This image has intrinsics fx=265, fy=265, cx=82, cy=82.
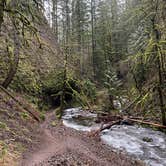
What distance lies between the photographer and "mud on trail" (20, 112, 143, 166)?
9.55 meters

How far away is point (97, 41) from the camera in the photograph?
42.5 meters

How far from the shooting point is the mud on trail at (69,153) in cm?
955

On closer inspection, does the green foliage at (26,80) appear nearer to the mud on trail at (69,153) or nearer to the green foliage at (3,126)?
the mud on trail at (69,153)

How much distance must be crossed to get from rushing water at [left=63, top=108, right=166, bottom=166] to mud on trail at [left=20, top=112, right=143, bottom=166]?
924 mm

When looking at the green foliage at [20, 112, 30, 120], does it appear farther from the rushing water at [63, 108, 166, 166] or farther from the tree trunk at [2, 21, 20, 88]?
the rushing water at [63, 108, 166, 166]

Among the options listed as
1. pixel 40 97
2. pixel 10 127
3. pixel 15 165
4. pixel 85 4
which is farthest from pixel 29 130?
pixel 85 4

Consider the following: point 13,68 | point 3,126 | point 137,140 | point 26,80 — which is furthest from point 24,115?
point 26,80

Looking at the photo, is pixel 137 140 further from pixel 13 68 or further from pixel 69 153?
pixel 13 68

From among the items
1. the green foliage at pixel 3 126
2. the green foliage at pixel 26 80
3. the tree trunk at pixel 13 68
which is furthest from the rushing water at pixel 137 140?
the green foliage at pixel 3 126

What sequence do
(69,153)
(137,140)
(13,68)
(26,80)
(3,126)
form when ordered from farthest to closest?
1. (26,80)
2. (13,68)
3. (137,140)
4. (3,126)
5. (69,153)

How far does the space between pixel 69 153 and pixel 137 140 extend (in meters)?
5.91

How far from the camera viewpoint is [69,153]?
10.7 metres

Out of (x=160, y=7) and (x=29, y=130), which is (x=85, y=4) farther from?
(x=29, y=130)

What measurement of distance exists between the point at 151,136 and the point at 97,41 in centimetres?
2832
